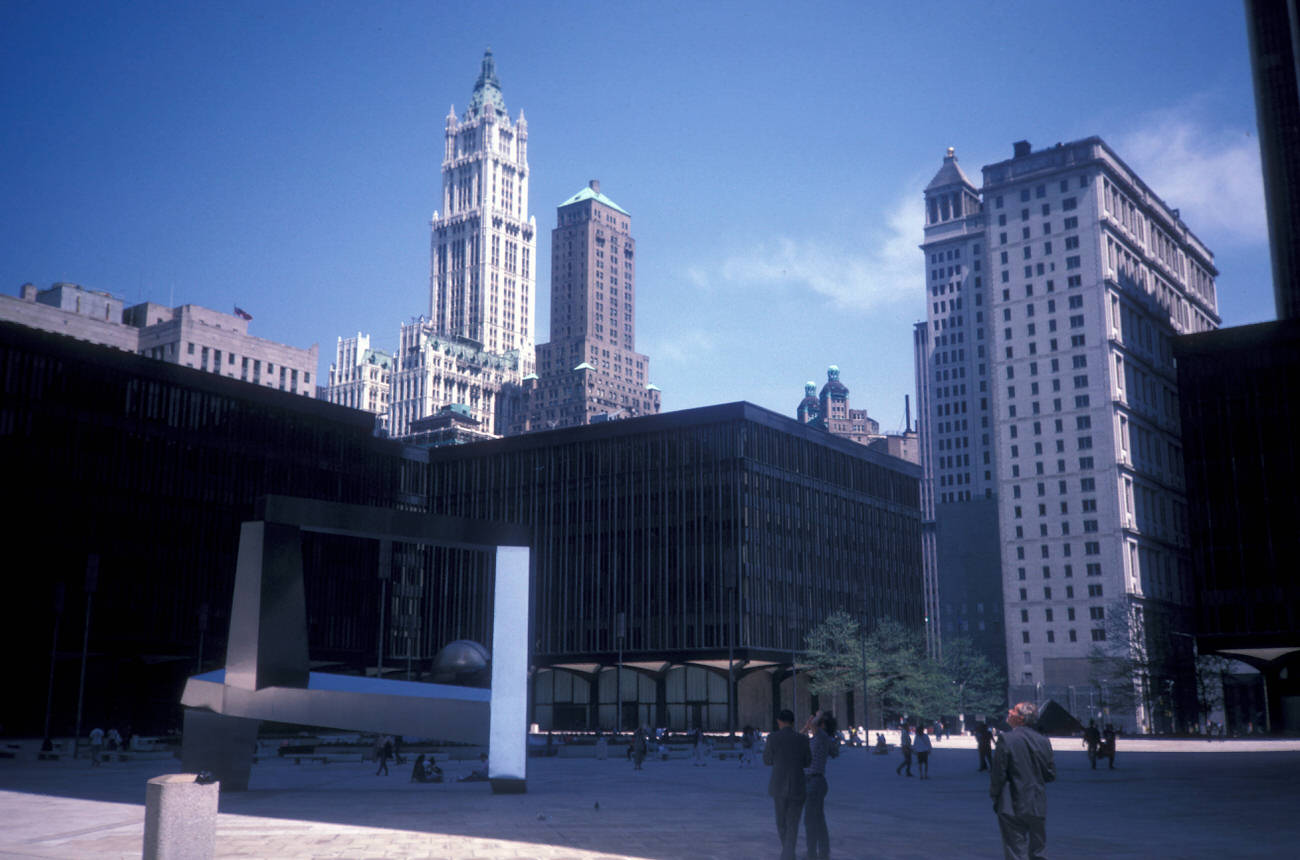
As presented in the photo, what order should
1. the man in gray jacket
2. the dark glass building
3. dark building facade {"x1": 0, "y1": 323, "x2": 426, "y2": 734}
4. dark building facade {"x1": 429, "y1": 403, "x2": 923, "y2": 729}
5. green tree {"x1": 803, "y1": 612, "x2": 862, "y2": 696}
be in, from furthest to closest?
dark building facade {"x1": 429, "y1": 403, "x2": 923, "y2": 729} < green tree {"x1": 803, "y1": 612, "x2": 862, "y2": 696} < the dark glass building < dark building facade {"x1": 0, "y1": 323, "x2": 426, "y2": 734} < the man in gray jacket

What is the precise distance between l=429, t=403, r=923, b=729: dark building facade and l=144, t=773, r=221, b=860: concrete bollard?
83839 mm

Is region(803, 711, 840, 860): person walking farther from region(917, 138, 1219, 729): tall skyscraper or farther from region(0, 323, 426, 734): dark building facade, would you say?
region(917, 138, 1219, 729): tall skyscraper

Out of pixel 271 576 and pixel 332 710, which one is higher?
pixel 271 576

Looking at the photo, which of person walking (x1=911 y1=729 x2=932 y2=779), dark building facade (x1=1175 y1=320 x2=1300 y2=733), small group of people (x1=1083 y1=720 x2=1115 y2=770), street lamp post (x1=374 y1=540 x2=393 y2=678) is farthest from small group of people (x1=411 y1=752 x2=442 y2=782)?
dark building facade (x1=1175 y1=320 x2=1300 y2=733)

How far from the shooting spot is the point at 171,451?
8600 centimetres

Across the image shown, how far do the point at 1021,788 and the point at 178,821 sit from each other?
8.85m

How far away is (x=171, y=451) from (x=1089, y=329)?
330 feet

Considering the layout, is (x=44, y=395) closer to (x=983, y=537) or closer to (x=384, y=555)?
(x=384, y=555)

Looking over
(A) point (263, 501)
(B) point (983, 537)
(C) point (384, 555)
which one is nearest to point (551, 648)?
(C) point (384, 555)

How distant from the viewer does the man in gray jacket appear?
1130 cm

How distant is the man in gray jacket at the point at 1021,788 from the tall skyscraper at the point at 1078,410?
11697cm

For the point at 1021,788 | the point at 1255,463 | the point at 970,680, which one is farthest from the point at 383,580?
the point at 1021,788

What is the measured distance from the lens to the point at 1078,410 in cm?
13162

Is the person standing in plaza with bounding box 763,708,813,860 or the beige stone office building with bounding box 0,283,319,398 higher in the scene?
the beige stone office building with bounding box 0,283,319,398
